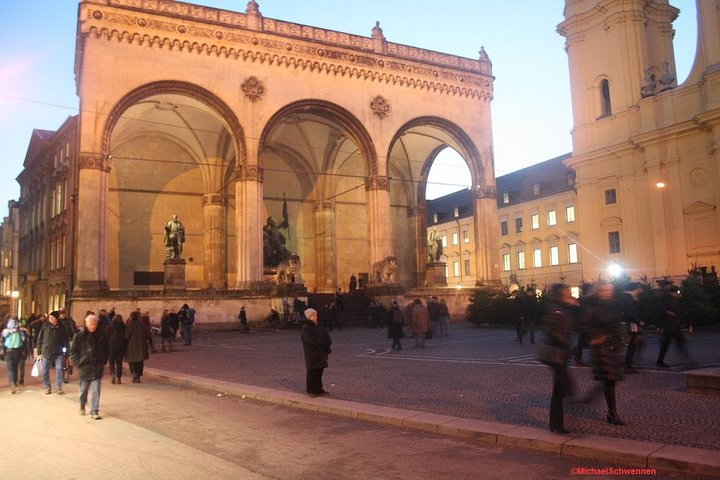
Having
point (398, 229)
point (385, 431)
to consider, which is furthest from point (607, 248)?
point (385, 431)

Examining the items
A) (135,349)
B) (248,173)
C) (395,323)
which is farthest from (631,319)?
(248,173)

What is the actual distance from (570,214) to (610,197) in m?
12.6

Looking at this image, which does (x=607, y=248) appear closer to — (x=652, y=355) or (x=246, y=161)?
(x=246, y=161)

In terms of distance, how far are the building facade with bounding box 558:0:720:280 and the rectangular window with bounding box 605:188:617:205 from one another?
6cm

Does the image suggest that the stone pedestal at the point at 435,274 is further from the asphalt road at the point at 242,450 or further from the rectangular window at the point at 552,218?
the asphalt road at the point at 242,450

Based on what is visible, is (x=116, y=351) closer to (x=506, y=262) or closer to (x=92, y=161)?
(x=92, y=161)

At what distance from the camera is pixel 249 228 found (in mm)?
29797

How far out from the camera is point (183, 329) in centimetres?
2289

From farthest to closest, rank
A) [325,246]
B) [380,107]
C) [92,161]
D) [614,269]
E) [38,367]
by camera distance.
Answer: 1. [325,246]
2. [614,269]
3. [380,107]
4. [92,161]
5. [38,367]

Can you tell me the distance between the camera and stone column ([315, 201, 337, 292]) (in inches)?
1574

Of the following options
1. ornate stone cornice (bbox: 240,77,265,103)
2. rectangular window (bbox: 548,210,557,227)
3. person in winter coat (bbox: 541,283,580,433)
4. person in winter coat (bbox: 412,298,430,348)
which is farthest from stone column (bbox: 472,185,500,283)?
person in winter coat (bbox: 541,283,580,433)

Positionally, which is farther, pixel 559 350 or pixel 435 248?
pixel 435 248

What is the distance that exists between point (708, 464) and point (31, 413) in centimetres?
927

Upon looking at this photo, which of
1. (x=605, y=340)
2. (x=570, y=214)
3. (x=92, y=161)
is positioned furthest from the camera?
(x=570, y=214)
